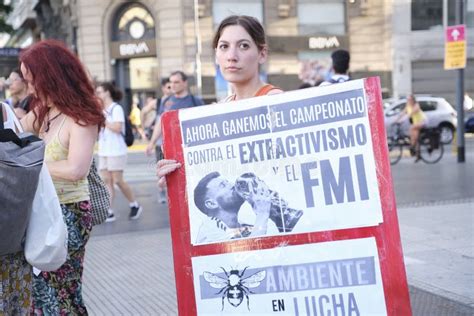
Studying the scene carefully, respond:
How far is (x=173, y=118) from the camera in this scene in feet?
8.55

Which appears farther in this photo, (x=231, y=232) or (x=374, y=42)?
(x=374, y=42)

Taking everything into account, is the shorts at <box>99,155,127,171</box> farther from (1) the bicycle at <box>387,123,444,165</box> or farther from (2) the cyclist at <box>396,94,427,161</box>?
(2) the cyclist at <box>396,94,427,161</box>

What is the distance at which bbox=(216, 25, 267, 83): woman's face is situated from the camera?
2.63 m

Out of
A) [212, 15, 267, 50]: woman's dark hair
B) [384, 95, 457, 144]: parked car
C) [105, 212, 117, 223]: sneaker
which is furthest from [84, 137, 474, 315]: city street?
[384, 95, 457, 144]: parked car

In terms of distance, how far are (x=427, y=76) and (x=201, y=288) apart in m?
30.9

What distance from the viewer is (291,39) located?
1206 inches

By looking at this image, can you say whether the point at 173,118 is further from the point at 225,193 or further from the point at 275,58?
the point at 275,58

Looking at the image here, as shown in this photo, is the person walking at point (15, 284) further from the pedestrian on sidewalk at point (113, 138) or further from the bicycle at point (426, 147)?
the bicycle at point (426, 147)

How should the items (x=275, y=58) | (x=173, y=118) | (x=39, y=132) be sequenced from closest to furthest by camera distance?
(x=173, y=118)
(x=39, y=132)
(x=275, y=58)

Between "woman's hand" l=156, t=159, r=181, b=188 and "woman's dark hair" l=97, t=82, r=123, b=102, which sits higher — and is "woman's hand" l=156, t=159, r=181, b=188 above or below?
below

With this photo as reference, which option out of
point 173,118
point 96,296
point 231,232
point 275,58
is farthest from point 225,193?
point 275,58

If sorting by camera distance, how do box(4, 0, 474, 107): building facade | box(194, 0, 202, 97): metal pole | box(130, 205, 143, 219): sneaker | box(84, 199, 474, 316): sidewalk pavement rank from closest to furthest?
1. box(84, 199, 474, 316): sidewalk pavement
2. box(130, 205, 143, 219): sneaker
3. box(194, 0, 202, 97): metal pole
4. box(4, 0, 474, 107): building facade

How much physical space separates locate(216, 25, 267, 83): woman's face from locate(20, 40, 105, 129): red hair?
34.8 inches

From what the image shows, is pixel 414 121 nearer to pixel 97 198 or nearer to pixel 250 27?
pixel 97 198
